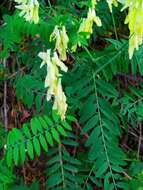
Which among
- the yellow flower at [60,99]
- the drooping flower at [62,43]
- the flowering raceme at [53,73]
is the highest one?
the drooping flower at [62,43]

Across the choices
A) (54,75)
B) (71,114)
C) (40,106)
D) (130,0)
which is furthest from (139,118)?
(130,0)

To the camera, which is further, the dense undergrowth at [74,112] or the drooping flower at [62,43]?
the dense undergrowth at [74,112]

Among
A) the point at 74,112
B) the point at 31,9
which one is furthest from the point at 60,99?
the point at 74,112

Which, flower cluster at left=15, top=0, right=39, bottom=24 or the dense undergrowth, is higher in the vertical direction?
flower cluster at left=15, top=0, right=39, bottom=24

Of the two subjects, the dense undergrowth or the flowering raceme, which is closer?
the flowering raceme

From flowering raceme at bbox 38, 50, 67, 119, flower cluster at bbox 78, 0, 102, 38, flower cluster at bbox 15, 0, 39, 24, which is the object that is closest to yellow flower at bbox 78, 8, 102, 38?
flower cluster at bbox 78, 0, 102, 38

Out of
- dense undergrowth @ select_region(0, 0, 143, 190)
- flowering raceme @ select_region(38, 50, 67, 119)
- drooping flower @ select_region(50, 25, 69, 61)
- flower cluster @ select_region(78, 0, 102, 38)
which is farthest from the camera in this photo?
dense undergrowth @ select_region(0, 0, 143, 190)

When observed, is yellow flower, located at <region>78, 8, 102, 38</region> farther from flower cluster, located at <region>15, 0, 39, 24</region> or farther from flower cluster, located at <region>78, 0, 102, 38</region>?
flower cluster, located at <region>15, 0, 39, 24</region>

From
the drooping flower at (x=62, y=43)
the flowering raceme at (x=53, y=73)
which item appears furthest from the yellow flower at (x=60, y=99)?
the drooping flower at (x=62, y=43)

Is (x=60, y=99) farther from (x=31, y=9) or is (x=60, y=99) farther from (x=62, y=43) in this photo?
(x=31, y=9)

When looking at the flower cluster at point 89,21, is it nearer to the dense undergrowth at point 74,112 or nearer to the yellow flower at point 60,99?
the dense undergrowth at point 74,112

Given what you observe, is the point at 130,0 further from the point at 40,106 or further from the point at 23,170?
the point at 23,170

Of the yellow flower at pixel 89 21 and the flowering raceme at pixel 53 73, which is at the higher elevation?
the yellow flower at pixel 89 21

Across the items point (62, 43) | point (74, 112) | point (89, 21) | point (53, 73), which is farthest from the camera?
point (74, 112)
